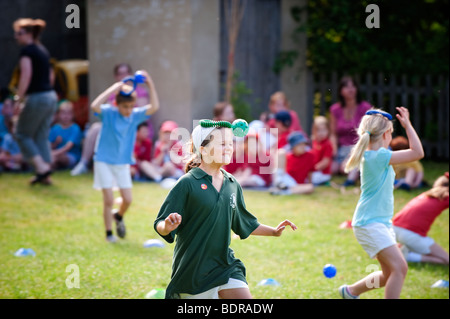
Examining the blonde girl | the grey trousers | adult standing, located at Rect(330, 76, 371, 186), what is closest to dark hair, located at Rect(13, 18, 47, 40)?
the grey trousers

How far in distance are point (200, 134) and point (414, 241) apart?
315 cm

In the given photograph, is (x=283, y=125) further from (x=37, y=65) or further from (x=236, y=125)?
(x=236, y=125)

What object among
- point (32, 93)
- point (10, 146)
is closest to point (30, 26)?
point (32, 93)

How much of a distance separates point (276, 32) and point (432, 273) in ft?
26.9

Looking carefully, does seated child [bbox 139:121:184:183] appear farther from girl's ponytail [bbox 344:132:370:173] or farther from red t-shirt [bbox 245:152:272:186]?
girl's ponytail [bbox 344:132:370:173]

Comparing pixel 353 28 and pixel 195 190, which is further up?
pixel 353 28

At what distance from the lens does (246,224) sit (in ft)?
12.0

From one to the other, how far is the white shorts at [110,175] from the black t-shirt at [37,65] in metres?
3.38

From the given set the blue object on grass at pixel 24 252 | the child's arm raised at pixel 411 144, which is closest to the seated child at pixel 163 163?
the blue object on grass at pixel 24 252

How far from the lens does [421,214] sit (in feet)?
19.2

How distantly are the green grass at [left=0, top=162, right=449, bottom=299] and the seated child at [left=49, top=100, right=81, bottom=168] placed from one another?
209cm

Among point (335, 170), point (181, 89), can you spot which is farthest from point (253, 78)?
point (335, 170)

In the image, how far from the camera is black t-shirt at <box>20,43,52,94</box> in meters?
9.06

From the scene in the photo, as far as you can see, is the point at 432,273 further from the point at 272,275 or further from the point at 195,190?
the point at 195,190
